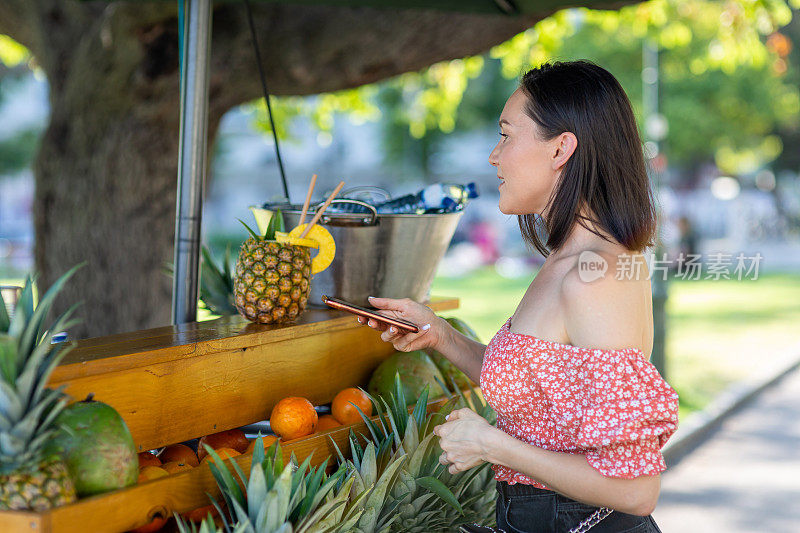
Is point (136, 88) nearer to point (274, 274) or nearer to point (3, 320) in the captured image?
point (274, 274)

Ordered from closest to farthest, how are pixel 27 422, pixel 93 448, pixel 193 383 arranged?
pixel 27 422 → pixel 93 448 → pixel 193 383

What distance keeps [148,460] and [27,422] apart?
2.39 ft

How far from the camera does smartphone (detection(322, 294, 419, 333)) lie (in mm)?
2588

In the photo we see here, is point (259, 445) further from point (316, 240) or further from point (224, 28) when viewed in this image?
point (224, 28)

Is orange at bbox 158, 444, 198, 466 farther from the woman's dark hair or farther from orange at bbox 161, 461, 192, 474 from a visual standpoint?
the woman's dark hair

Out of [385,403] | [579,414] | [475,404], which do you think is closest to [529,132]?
[579,414]

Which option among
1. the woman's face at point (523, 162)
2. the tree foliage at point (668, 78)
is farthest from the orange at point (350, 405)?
the tree foliage at point (668, 78)

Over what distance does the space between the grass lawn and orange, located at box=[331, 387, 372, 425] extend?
599cm

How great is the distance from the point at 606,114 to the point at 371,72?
372cm

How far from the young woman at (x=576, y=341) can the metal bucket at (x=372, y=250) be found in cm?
79

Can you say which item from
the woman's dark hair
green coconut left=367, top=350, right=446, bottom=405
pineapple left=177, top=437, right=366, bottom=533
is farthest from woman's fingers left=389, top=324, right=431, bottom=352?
the woman's dark hair

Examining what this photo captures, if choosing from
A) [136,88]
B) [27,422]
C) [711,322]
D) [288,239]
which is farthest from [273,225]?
[711,322]

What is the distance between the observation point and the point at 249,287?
110 inches

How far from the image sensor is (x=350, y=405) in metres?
2.94
